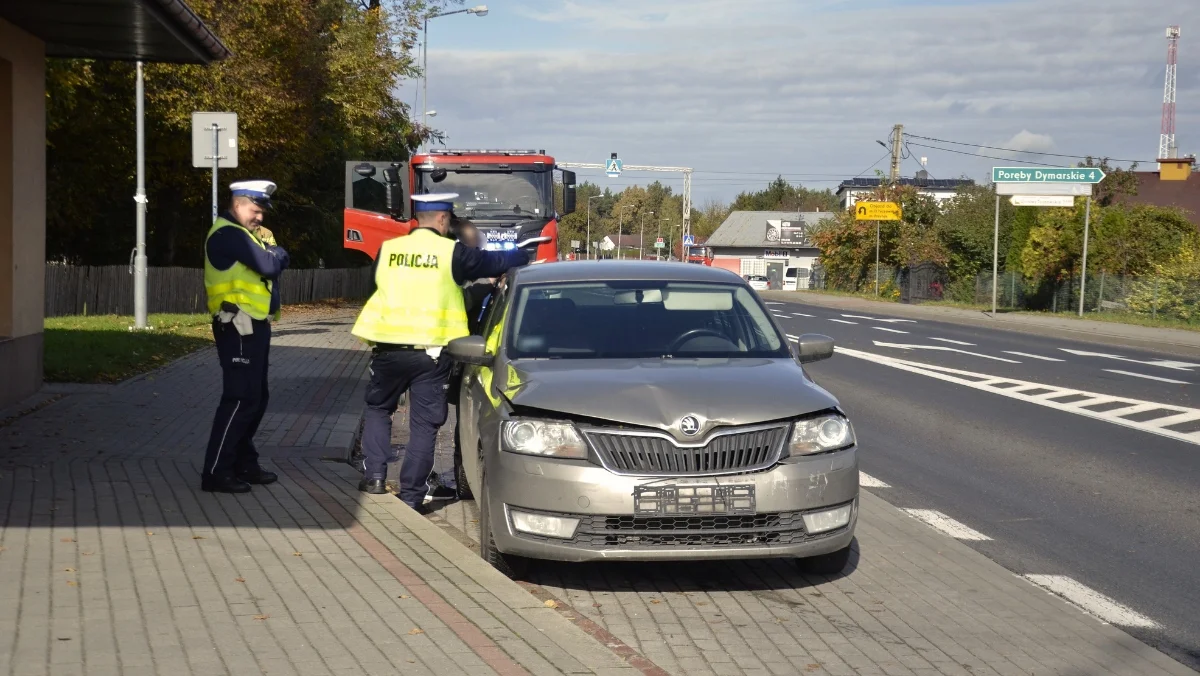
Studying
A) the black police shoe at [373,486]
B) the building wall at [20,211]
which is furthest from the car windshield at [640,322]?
the building wall at [20,211]

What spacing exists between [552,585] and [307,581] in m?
1.29

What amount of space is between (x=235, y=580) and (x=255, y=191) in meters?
2.92

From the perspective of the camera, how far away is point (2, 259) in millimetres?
11430

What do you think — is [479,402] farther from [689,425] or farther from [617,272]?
[689,425]

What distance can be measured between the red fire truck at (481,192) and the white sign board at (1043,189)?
21.6 m

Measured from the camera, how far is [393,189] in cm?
2069

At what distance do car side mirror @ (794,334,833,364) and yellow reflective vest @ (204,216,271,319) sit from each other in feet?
10.4

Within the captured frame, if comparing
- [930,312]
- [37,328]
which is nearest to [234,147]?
[37,328]

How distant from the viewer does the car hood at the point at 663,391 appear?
602cm

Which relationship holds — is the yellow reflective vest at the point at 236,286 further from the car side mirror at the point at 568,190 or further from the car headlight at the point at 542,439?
the car side mirror at the point at 568,190

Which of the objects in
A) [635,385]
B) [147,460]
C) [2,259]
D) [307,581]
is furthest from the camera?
[2,259]

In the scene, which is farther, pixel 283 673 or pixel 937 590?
pixel 937 590

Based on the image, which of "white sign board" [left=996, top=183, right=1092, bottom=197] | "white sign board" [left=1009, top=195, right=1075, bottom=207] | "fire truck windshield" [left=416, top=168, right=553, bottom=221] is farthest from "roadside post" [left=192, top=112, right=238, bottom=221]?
"white sign board" [left=1009, top=195, right=1075, bottom=207]

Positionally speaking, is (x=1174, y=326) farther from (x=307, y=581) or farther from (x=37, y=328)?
(x=307, y=581)
